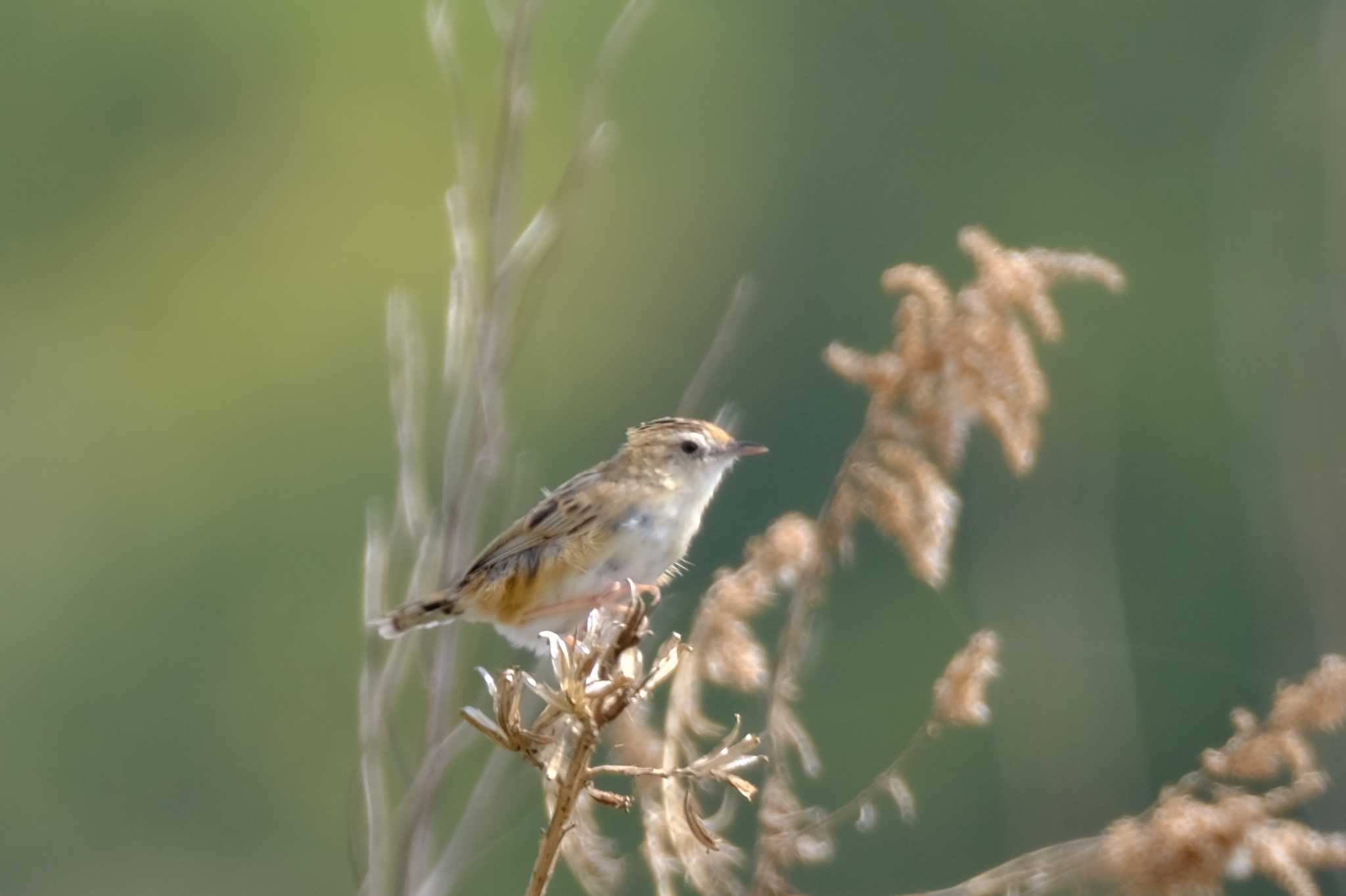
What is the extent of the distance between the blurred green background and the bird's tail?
528cm

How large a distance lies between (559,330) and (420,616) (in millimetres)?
15851

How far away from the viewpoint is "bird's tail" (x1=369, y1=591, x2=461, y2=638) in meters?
3.68

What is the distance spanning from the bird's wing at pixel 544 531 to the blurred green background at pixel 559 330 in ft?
16.1

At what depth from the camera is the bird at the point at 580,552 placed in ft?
13.2

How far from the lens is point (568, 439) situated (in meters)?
16.5

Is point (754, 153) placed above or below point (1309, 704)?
above

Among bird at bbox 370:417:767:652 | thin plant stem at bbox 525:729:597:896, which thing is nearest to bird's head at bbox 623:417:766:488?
bird at bbox 370:417:767:652

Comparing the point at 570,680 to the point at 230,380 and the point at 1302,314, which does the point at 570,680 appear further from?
the point at 230,380

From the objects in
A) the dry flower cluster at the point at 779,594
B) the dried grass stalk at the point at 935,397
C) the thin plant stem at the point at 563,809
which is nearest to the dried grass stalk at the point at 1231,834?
the dry flower cluster at the point at 779,594

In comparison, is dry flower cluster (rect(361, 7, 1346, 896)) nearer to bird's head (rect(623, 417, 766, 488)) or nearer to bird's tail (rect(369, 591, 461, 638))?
bird's tail (rect(369, 591, 461, 638))

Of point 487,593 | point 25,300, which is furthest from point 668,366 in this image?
point 487,593

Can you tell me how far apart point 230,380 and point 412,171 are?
122 inches

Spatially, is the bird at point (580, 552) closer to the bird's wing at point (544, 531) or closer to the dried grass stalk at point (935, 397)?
the bird's wing at point (544, 531)

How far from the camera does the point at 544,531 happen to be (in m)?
4.10
